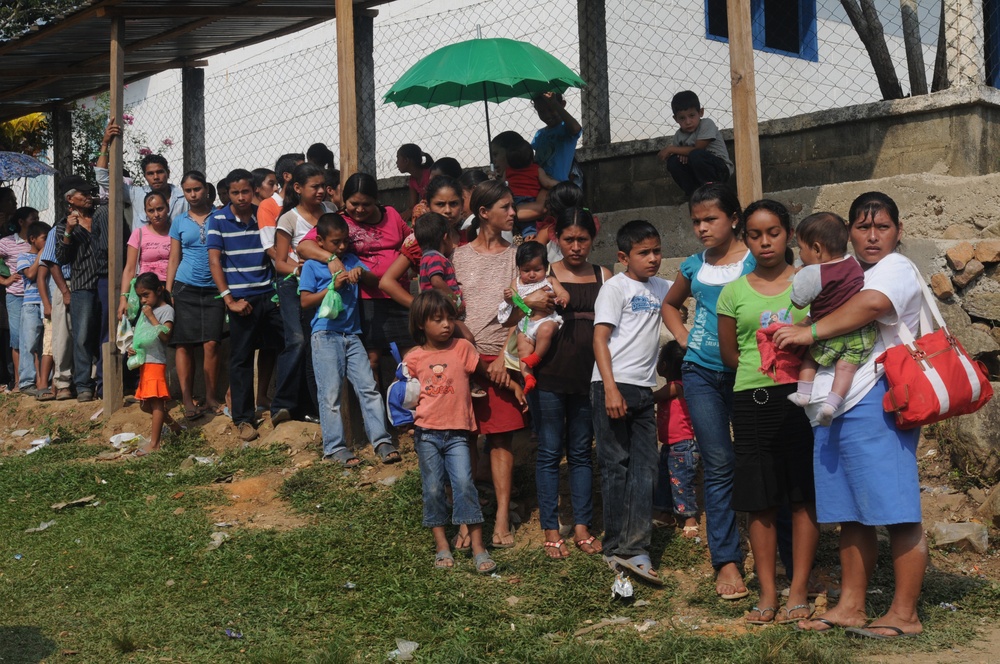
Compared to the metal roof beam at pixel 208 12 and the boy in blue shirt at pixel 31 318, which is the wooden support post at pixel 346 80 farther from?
the boy in blue shirt at pixel 31 318

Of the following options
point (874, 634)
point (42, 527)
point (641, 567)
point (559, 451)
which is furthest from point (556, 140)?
point (874, 634)

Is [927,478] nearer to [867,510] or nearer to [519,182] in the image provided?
[867,510]

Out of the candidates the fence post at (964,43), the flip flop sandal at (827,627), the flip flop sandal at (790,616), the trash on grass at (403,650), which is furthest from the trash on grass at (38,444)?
the fence post at (964,43)

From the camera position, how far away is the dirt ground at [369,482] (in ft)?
15.9

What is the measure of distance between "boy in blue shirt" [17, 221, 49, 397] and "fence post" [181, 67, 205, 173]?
1.70 metres

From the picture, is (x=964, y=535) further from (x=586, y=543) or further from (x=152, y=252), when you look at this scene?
(x=152, y=252)

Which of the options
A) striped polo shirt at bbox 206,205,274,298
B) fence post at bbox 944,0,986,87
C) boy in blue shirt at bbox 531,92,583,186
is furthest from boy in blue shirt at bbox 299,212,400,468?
fence post at bbox 944,0,986,87

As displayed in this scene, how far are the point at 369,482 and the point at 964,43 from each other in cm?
458

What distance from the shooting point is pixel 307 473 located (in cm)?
687

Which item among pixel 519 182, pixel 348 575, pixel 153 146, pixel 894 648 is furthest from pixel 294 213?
pixel 153 146

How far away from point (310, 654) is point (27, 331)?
22.1 feet

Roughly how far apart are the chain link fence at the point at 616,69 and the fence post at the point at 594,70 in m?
1.41

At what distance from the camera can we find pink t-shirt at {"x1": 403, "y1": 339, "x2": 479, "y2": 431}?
5617 mm

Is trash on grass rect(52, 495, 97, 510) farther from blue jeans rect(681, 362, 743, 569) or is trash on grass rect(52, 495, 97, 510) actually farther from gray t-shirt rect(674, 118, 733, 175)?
gray t-shirt rect(674, 118, 733, 175)
